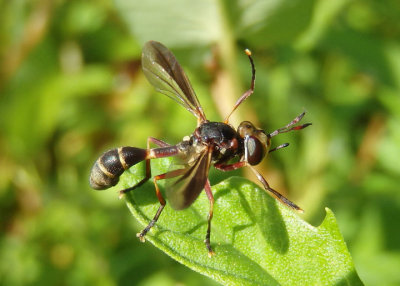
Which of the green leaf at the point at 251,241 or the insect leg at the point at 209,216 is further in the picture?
the insect leg at the point at 209,216

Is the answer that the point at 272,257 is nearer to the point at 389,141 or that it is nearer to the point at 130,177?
the point at 130,177

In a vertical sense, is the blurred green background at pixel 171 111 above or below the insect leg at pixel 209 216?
below

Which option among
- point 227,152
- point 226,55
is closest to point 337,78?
point 226,55

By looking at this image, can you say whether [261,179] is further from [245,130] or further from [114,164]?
[114,164]

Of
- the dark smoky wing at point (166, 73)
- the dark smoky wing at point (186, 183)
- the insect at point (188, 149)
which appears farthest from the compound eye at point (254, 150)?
the dark smoky wing at point (166, 73)

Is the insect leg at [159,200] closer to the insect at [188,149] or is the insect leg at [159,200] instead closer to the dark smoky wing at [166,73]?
the insect at [188,149]
